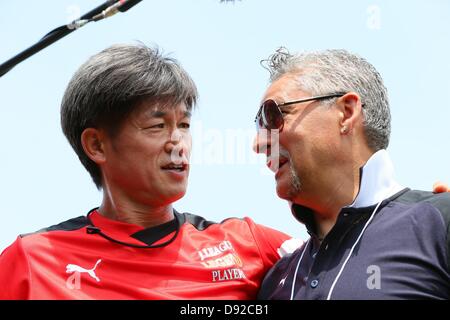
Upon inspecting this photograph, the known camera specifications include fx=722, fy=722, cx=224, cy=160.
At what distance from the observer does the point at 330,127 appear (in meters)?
4.48

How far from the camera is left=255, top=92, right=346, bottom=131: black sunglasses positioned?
15.0 feet

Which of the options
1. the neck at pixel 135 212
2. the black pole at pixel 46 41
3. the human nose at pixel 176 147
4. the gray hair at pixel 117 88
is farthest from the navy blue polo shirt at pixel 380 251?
the black pole at pixel 46 41

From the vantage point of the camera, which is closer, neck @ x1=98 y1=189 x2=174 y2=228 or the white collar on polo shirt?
the white collar on polo shirt

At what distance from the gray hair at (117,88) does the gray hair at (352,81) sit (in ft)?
2.55

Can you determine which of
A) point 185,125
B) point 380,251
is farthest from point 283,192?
point 380,251

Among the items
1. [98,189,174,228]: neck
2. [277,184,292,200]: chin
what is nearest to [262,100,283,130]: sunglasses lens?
[277,184,292,200]: chin

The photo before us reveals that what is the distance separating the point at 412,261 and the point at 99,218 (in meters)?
2.03

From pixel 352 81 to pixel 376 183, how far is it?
0.79m

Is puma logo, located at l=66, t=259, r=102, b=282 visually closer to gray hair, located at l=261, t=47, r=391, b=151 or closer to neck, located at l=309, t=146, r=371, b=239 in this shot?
neck, located at l=309, t=146, r=371, b=239

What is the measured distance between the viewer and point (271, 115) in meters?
4.67

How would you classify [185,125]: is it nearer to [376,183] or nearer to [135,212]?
[135,212]

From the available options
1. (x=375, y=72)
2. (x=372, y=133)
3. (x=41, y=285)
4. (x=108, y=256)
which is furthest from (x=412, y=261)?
(x=41, y=285)

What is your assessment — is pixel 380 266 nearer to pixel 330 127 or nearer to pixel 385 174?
pixel 385 174

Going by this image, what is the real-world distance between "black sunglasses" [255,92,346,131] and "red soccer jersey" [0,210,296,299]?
2.41 ft
